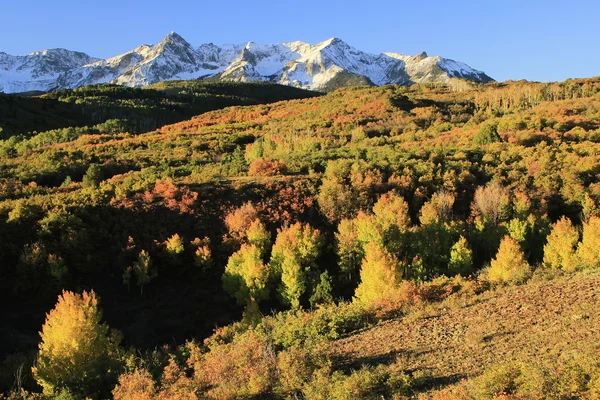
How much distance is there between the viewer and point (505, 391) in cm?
997

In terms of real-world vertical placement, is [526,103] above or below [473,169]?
above

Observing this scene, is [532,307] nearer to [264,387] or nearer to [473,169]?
[264,387]

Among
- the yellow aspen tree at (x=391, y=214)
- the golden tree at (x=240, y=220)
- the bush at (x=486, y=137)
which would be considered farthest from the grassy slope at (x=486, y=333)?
the bush at (x=486, y=137)

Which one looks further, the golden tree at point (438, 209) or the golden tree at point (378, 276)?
the golden tree at point (438, 209)

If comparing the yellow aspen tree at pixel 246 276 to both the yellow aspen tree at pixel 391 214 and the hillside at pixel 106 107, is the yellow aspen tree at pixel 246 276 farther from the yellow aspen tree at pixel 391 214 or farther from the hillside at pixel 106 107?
the hillside at pixel 106 107

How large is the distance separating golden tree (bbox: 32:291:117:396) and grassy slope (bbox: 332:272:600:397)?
8766 millimetres

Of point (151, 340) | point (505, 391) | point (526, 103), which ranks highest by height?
point (526, 103)

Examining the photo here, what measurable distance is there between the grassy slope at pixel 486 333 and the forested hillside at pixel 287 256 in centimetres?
13

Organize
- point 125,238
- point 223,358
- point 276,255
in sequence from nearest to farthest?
point 223,358
point 276,255
point 125,238

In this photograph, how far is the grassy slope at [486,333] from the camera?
1227cm

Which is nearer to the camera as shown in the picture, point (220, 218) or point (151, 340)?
point (151, 340)

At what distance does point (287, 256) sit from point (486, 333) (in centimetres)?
1525

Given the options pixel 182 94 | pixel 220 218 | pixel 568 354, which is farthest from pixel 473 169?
pixel 182 94

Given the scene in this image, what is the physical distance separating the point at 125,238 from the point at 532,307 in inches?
1049
